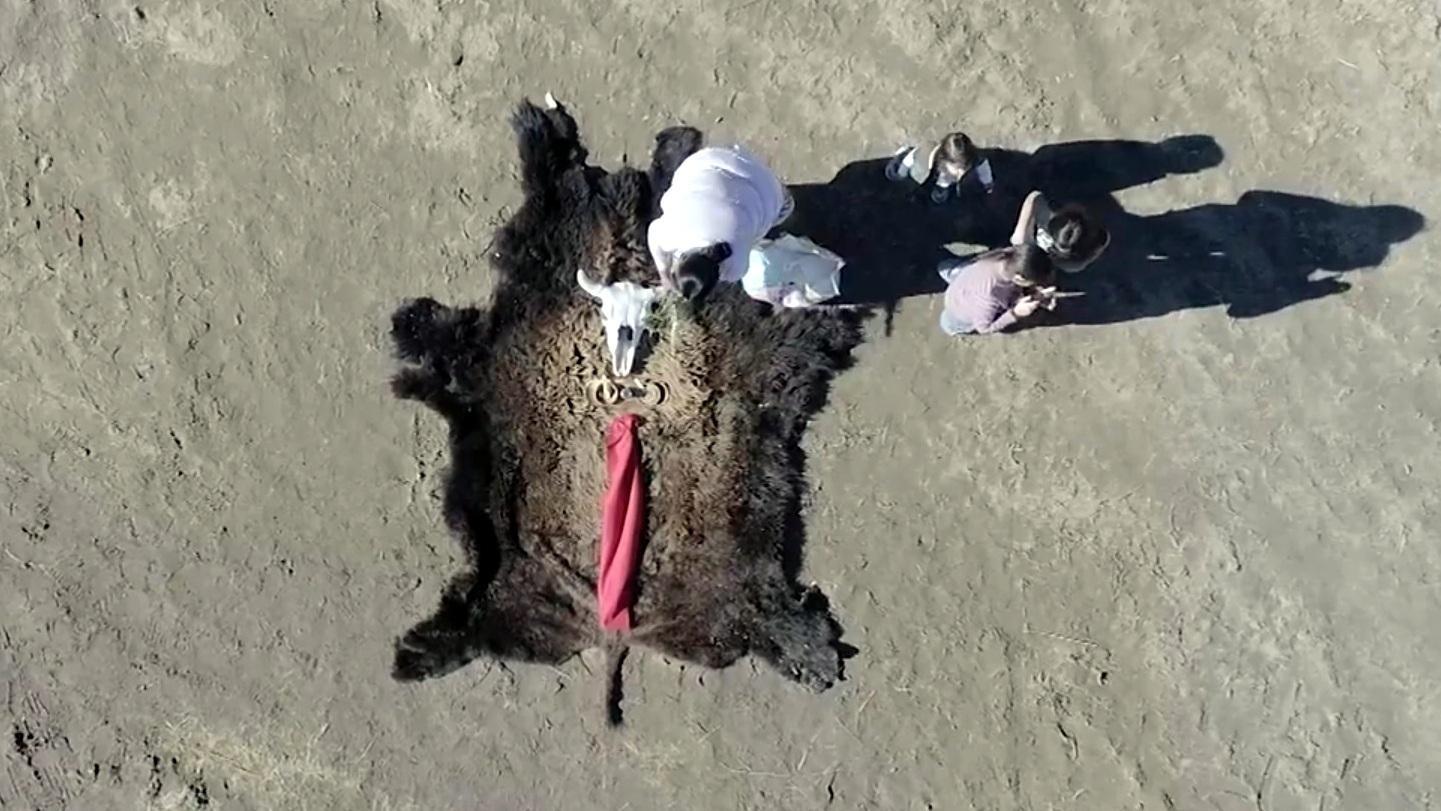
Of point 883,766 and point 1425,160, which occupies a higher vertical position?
point 1425,160

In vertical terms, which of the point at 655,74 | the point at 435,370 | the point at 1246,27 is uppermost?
the point at 1246,27

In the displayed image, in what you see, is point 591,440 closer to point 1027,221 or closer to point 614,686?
point 614,686

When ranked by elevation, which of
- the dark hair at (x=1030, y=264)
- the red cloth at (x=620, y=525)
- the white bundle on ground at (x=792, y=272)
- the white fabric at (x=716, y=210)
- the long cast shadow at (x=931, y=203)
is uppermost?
the long cast shadow at (x=931, y=203)

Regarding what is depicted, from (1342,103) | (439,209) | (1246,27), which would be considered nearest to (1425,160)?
(1342,103)

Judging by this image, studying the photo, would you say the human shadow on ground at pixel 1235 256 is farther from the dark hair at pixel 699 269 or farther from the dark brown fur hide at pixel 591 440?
the dark hair at pixel 699 269

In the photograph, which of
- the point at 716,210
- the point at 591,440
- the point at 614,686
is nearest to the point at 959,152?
the point at 716,210

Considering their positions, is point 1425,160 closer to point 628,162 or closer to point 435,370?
point 628,162

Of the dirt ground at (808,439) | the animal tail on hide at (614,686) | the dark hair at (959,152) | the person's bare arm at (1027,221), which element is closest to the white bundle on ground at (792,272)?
the dirt ground at (808,439)
